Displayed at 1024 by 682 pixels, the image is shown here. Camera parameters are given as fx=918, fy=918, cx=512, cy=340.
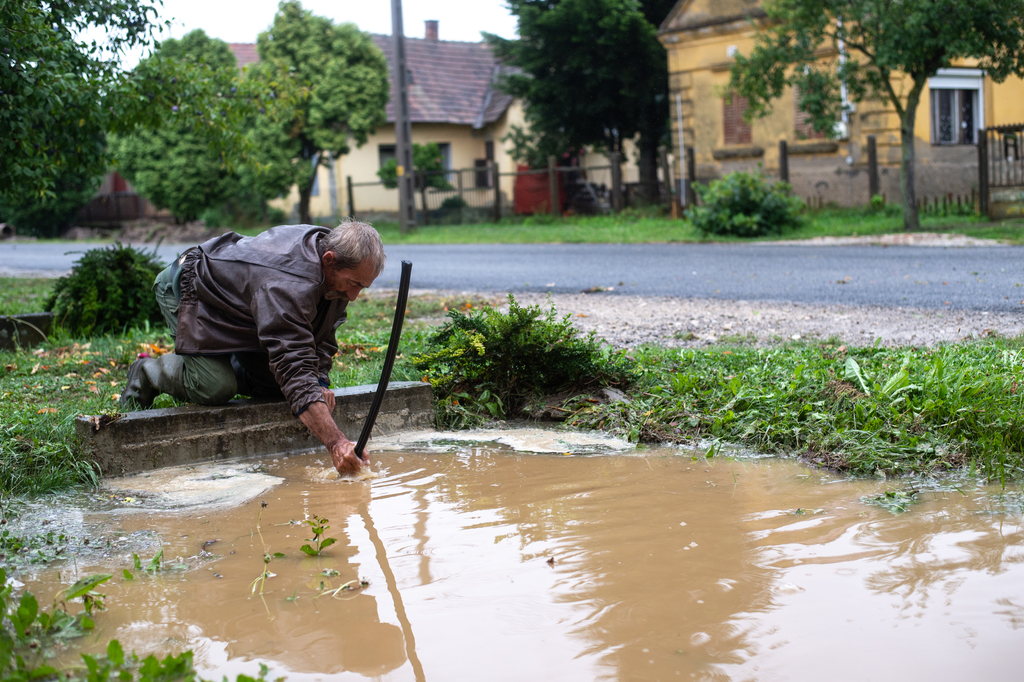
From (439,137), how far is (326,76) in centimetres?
746

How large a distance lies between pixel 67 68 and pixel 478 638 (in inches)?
A: 225

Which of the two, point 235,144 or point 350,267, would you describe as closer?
point 350,267

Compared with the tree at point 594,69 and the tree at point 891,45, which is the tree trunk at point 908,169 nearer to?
the tree at point 891,45

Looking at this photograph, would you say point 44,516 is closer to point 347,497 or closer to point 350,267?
point 347,497

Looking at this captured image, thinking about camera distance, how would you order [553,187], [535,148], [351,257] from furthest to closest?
1. [535,148]
2. [553,187]
3. [351,257]

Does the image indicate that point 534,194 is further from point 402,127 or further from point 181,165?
point 181,165

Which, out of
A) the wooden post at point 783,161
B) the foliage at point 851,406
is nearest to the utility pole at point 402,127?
the wooden post at point 783,161

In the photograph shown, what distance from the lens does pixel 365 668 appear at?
91.0 inches

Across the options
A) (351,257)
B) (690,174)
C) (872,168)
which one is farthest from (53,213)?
(351,257)

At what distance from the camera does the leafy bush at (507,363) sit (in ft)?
15.8

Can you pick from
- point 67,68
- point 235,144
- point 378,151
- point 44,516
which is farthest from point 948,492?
point 378,151

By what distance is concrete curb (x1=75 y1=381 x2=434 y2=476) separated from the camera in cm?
399

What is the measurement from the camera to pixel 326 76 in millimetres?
28312

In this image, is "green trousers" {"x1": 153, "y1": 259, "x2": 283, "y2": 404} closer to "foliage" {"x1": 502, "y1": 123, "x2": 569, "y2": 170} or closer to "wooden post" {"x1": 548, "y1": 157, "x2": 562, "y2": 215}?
"wooden post" {"x1": 548, "y1": 157, "x2": 562, "y2": 215}
